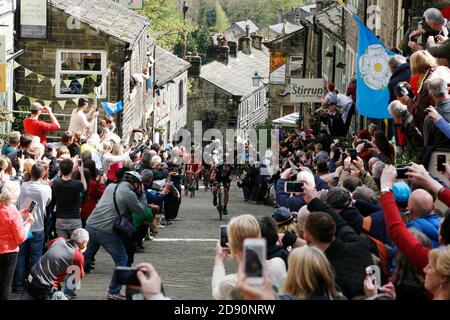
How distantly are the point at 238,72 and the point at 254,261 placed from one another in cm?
9335

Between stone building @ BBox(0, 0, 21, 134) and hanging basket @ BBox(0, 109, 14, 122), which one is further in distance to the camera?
stone building @ BBox(0, 0, 21, 134)

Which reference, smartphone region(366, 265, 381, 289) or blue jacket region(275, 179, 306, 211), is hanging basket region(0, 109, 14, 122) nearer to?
blue jacket region(275, 179, 306, 211)

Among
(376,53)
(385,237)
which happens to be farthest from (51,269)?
(376,53)

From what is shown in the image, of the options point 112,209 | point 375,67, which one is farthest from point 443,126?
point 375,67

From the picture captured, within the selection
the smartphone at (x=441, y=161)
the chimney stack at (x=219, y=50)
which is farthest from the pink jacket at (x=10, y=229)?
the chimney stack at (x=219, y=50)

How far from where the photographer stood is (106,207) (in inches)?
669

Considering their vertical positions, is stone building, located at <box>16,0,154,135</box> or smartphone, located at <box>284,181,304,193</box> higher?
stone building, located at <box>16,0,154,135</box>

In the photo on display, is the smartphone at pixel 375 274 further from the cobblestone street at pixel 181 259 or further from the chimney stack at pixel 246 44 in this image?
the chimney stack at pixel 246 44

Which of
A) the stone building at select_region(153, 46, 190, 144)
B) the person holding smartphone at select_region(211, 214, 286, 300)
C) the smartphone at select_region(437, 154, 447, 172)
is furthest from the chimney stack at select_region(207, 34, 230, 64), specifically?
the person holding smartphone at select_region(211, 214, 286, 300)

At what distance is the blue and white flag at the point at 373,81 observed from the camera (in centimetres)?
2206

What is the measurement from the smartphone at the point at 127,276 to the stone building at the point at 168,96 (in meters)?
49.3

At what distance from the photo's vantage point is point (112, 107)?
38062 millimetres

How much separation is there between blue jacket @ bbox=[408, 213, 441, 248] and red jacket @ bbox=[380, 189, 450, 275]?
28.4 inches

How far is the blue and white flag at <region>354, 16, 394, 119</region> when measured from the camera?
2206cm
